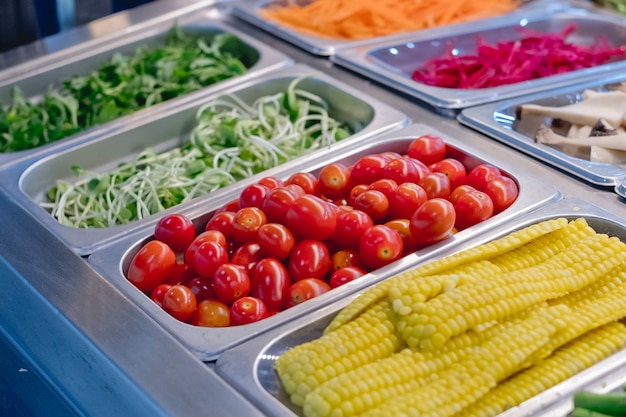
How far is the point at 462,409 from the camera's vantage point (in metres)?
1.42

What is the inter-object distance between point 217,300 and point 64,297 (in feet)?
1.12

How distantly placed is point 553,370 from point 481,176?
74cm

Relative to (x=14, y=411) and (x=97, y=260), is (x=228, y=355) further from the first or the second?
(x=14, y=411)

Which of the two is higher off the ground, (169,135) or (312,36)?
(312,36)

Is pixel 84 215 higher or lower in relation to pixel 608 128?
lower

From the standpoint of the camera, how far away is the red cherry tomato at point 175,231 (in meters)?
2.03

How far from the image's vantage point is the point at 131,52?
3457 millimetres

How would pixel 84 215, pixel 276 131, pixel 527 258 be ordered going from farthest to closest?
pixel 276 131 → pixel 84 215 → pixel 527 258

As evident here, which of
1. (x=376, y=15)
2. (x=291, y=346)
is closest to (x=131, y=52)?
(x=376, y=15)

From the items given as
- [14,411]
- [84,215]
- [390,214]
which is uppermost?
[390,214]

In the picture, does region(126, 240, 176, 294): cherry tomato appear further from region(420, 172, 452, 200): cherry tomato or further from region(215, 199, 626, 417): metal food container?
region(420, 172, 452, 200): cherry tomato

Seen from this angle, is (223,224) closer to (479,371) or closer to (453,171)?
(453,171)

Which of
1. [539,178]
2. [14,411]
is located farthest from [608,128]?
[14,411]

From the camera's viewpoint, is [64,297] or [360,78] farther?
[360,78]
